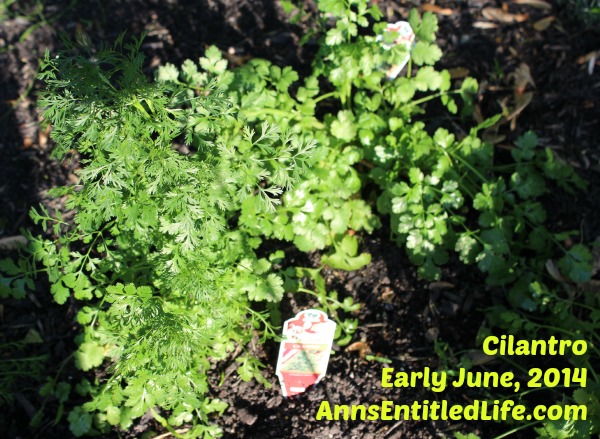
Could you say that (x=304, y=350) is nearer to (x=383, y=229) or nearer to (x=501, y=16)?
(x=383, y=229)

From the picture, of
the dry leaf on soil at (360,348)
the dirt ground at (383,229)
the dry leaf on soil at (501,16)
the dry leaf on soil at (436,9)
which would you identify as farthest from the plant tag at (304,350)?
the dry leaf on soil at (501,16)

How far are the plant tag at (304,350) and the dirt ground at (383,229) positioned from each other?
123mm

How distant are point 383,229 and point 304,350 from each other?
837 mm

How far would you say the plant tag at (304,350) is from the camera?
2.42 meters

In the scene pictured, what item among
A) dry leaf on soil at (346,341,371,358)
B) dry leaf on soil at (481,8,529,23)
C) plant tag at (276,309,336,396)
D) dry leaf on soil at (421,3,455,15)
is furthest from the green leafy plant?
dry leaf on soil at (481,8,529,23)

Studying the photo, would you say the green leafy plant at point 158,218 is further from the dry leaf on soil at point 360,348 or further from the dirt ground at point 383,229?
the dry leaf on soil at point 360,348

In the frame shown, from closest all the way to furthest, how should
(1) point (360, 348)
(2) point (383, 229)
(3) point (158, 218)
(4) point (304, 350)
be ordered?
1. (3) point (158, 218)
2. (4) point (304, 350)
3. (1) point (360, 348)
4. (2) point (383, 229)

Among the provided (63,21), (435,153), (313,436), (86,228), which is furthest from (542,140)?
(63,21)

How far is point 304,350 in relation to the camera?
2469mm

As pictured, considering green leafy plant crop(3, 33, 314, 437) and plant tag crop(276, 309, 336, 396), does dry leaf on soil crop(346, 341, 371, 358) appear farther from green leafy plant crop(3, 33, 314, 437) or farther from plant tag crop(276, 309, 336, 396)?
green leafy plant crop(3, 33, 314, 437)

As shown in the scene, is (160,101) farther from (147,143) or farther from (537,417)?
(537,417)

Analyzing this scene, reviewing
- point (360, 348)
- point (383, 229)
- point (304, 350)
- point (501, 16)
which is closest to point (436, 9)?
point (501, 16)

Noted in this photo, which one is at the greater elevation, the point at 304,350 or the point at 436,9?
the point at 436,9

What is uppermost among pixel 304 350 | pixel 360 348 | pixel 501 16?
pixel 501 16
